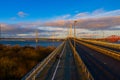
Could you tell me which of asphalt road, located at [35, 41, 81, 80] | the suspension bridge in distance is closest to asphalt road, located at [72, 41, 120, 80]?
the suspension bridge in distance

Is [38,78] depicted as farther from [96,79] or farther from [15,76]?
[96,79]

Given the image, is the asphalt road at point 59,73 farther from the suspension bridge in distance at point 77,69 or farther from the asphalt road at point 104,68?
the asphalt road at point 104,68

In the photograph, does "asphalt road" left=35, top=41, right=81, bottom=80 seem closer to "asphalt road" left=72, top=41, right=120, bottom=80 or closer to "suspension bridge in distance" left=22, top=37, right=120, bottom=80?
"suspension bridge in distance" left=22, top=37, right=120, bottom=80

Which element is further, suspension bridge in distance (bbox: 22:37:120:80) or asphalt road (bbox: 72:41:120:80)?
asphalt road (bbox: 72:41:120:80)

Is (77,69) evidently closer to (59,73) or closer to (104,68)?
(104,68)

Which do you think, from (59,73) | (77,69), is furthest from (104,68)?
(59,73)

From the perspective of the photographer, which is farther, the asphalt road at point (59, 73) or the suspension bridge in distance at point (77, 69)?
the asphalt road at point (59, 73)

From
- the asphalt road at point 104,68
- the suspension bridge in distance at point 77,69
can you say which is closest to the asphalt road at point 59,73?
the suspension bridge in distance at point 77,69

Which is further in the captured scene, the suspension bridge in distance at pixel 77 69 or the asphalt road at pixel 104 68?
the asphalt road at pixel 104 68

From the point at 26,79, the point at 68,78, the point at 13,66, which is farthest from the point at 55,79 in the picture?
the point at 13,66

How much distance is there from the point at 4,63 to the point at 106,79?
1352 cm

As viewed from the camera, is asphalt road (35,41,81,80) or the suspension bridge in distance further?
asphalt road (35,41,81,80)

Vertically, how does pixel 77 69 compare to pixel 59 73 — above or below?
below

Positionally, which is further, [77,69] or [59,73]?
[77,69]
